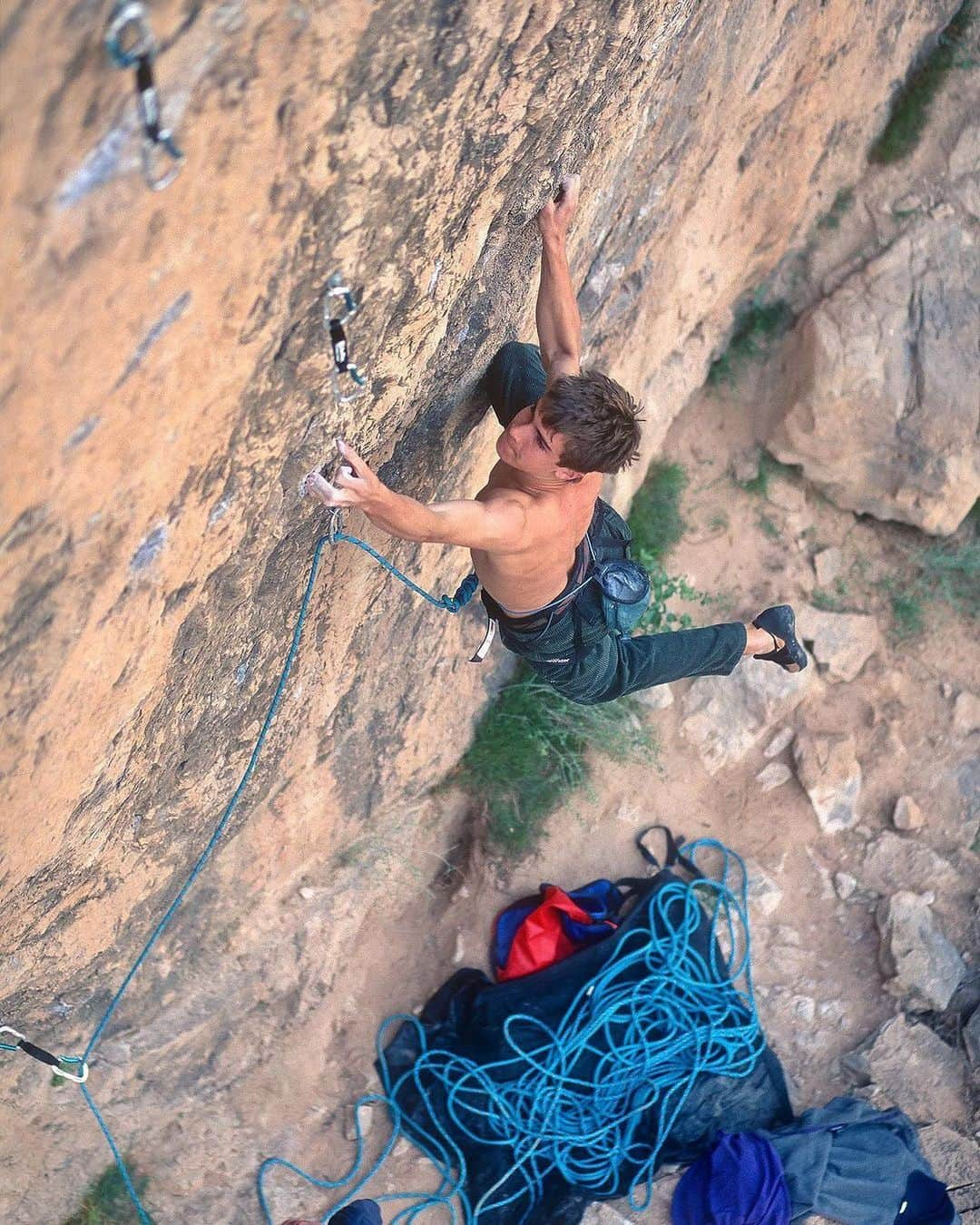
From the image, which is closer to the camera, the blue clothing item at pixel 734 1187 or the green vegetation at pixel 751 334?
the blue clothing item at pixel 734 1187

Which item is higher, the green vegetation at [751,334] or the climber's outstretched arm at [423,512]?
the climber's outstretched arm at [423,512]

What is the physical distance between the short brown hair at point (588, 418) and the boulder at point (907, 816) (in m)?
2.95

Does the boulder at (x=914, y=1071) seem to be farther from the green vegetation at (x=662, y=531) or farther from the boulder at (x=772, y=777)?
the green vegetation at (x=662, y=531)

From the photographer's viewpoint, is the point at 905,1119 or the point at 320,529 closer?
the point at 320,529

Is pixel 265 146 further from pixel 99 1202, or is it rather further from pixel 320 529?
pixel 99 1202

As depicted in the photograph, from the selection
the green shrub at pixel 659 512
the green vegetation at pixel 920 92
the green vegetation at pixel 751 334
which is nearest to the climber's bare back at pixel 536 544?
the green shrub at pixel 659 512

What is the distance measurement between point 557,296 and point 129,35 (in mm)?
1566

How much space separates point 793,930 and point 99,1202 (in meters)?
2.91

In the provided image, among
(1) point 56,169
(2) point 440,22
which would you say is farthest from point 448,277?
(1) point 56,169

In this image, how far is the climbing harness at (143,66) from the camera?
1350 millimetres

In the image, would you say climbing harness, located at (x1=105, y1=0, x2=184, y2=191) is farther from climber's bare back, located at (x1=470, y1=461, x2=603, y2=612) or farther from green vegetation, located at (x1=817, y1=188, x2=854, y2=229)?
green vegetation, located at (x1=817, y1=188, x2=854, y2=229)

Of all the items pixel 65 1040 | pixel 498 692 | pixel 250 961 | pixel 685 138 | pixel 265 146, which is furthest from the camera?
pixel 498 692

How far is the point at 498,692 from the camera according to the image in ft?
15.1

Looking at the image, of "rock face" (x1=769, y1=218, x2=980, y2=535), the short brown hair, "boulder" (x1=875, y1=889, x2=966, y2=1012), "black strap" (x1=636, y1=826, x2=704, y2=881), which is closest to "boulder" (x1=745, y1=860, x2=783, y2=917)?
"black strap" (x1=636, y1=826, x2=704, y2=881)
